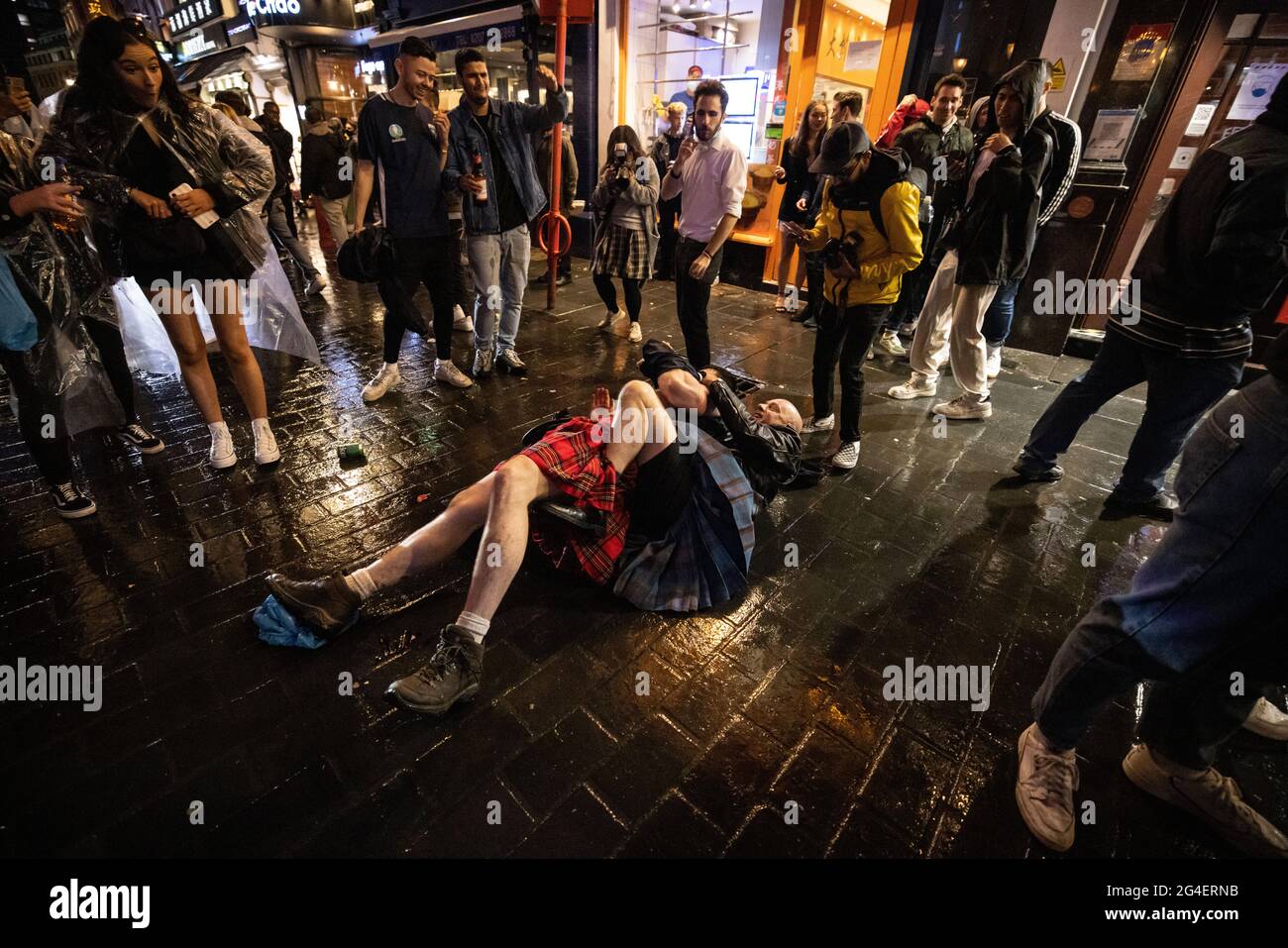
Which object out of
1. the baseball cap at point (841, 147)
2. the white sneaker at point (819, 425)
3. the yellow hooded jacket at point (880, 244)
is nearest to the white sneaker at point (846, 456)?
the white sneaker at point (819, 425)

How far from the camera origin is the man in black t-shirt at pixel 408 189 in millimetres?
3922

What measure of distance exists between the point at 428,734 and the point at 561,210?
23.4ft

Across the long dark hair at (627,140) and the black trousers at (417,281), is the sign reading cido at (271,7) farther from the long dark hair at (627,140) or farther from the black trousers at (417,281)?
the black trousers at (417,281)

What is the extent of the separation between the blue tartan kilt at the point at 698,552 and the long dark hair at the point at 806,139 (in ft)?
17.9

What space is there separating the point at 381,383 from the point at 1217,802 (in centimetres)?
521

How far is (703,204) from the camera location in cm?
464

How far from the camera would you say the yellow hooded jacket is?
324 cm

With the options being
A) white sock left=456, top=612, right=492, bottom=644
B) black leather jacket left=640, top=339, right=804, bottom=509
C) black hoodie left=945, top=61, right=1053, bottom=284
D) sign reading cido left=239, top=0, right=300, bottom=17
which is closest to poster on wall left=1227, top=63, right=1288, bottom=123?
black hoodie left=945, top=61, right=1053, bottom=284

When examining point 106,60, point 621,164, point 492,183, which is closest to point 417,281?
point 492,183
